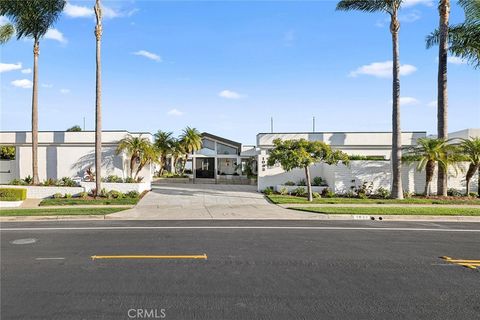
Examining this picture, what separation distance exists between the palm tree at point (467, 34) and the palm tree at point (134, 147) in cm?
2049

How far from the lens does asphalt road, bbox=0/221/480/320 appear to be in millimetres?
4863

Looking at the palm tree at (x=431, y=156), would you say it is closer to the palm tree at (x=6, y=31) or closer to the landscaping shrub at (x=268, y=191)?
the landscaping shrub at (x=268, y=191)

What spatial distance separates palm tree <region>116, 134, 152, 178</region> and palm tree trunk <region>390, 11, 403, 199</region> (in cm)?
1611

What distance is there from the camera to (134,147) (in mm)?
23531

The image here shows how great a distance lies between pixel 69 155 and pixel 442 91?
25806 mm

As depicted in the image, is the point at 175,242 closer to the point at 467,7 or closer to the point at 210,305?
the point at 210,305

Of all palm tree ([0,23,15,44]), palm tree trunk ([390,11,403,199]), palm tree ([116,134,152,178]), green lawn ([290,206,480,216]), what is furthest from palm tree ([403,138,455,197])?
palm tree ([0,23,15,44])

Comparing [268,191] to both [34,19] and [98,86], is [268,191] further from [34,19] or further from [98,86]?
[34,19]

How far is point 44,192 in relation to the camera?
66.6 feet

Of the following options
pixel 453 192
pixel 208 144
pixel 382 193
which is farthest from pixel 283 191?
pixel 208 144

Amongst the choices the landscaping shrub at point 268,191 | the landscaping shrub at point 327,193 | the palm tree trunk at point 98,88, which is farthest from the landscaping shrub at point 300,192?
the palm tree trunk at point 98,88

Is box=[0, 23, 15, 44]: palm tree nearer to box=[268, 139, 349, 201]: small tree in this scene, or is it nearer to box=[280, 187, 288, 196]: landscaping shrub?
box=[268, 139, 349, 201]: small tree

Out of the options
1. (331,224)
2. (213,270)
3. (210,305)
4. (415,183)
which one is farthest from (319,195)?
(210,305)

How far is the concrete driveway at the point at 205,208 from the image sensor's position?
1417 centimetres
